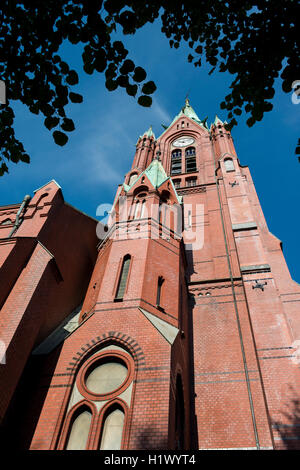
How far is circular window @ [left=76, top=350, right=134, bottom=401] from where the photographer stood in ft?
24.3

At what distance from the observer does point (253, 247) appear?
13.1m

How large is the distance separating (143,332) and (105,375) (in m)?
1.35

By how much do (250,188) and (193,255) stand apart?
6065 mm

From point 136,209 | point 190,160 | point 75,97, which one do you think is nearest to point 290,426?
point 75,97

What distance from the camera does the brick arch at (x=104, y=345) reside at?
7.89 metres

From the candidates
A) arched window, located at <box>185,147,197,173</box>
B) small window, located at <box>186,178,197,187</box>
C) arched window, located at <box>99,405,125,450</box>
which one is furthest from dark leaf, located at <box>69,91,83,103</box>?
arched window, located at <box>185,147,197,173</box>

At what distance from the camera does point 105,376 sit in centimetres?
780

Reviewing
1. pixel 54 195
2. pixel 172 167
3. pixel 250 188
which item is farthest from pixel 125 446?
pixel 172 167

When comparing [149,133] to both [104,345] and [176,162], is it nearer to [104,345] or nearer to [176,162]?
[176,162]

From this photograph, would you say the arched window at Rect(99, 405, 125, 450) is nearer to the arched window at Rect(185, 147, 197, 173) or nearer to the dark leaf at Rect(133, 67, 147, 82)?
the dark leaf at Rect(133, 67, 147, 82)

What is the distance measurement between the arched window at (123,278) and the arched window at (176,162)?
13853 mm

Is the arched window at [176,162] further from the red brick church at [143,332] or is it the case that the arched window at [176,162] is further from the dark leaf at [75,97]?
the dark leaf at [75,97]

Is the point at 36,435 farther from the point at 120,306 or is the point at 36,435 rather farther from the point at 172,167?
the point at 172,167

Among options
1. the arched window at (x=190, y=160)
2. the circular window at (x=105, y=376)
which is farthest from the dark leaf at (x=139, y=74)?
the arched window at (x=190, y=160)
